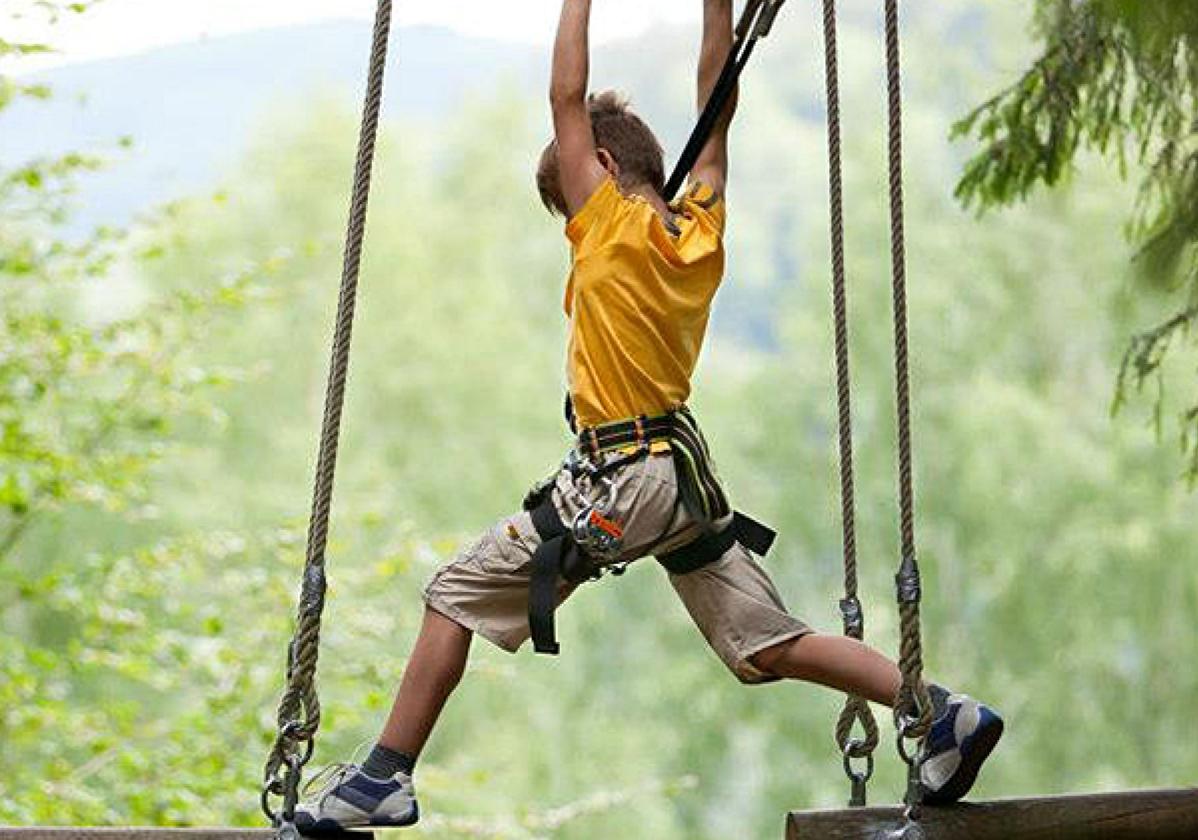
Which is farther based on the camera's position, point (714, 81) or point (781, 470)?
point (781, 470)

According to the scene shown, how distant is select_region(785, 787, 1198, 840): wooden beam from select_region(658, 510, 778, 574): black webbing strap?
330mm

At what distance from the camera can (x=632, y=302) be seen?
2469 millimetres

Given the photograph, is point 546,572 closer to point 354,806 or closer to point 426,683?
point 426,683

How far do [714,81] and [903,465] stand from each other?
551 mm

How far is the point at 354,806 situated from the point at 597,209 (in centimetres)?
76

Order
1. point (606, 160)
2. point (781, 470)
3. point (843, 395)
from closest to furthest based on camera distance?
point (606, 160), point (843, 395), point (781, 470)

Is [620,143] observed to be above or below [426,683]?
above

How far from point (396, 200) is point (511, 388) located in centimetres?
196

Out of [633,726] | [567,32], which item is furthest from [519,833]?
[633,726]

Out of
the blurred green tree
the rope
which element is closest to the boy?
the rope

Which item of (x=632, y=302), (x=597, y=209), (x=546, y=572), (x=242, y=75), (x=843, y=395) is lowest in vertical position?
(x=546, y=572)

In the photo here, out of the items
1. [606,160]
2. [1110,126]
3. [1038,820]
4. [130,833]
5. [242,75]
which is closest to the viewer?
[130,833]

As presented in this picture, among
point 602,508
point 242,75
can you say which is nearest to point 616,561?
point 602,508

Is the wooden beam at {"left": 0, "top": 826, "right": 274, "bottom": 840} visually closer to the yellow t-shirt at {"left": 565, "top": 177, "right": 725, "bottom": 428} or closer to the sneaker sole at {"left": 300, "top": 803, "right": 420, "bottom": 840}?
the sneaker sole at {"left": 300, "top": 803, "right": 420, "bottom": 840}
